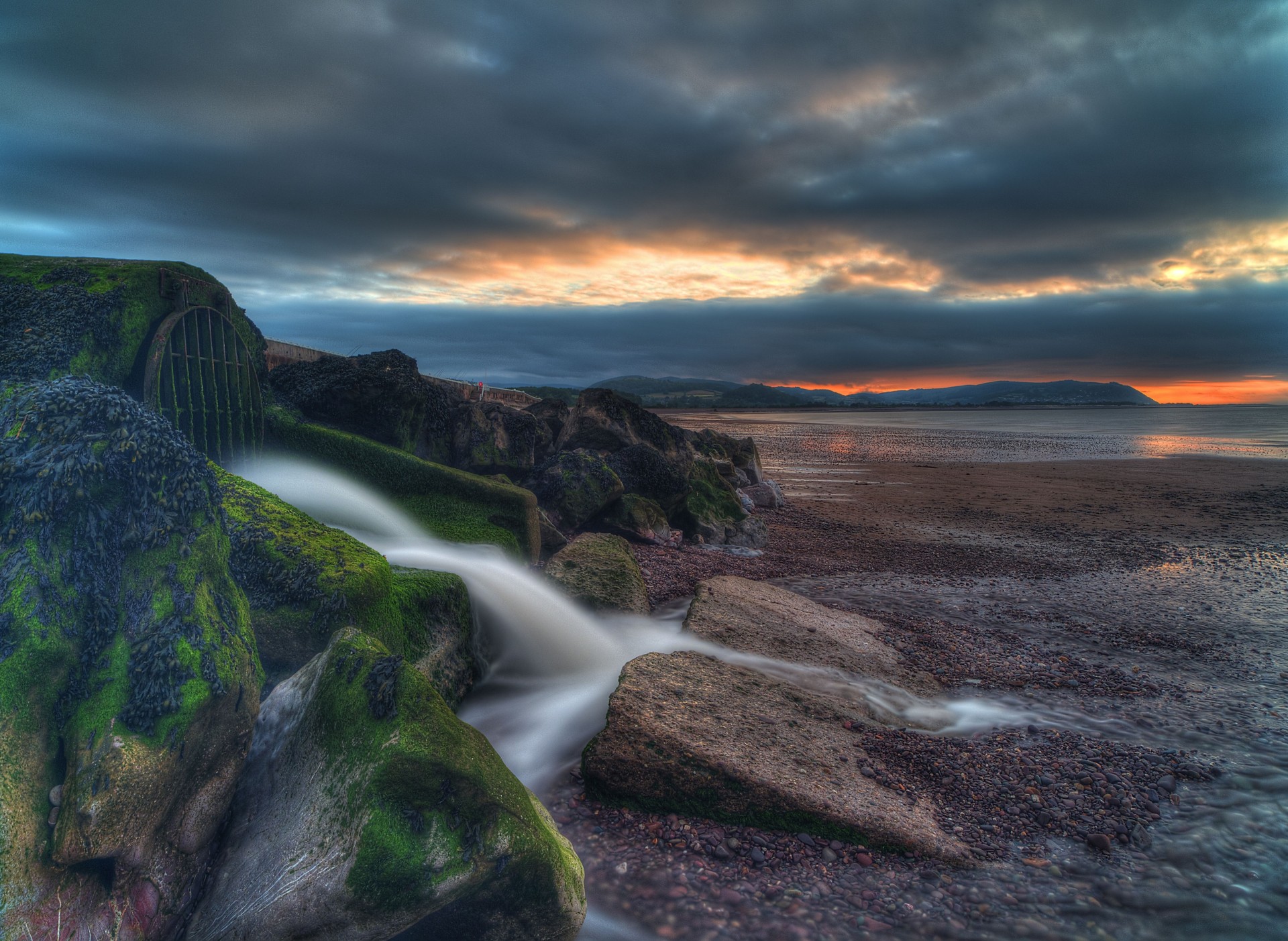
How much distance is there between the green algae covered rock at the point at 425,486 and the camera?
820 centimetres

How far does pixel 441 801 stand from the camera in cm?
279

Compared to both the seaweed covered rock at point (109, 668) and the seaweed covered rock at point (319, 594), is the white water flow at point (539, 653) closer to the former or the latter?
the seaweed covered rock at point (319, 594)

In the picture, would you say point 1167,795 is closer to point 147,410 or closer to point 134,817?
point 134,817

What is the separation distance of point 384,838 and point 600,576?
517 cm

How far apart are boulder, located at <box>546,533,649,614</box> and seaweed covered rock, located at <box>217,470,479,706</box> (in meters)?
2.01

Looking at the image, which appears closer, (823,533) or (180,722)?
(180,722)

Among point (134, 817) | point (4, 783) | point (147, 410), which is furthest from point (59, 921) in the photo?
point (147, 410)

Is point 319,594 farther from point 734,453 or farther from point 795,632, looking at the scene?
point 734,453

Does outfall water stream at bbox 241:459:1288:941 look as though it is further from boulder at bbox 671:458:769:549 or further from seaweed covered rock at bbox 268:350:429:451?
boulder at bbox 671:458:769:549

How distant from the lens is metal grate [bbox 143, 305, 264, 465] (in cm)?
655

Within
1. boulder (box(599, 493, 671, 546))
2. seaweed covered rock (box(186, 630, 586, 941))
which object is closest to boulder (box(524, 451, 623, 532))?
boulder (box(599, 493, 671, 546))

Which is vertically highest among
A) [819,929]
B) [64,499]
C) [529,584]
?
[64,499]

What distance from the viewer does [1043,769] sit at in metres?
4.77

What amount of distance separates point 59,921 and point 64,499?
5.66 feet
